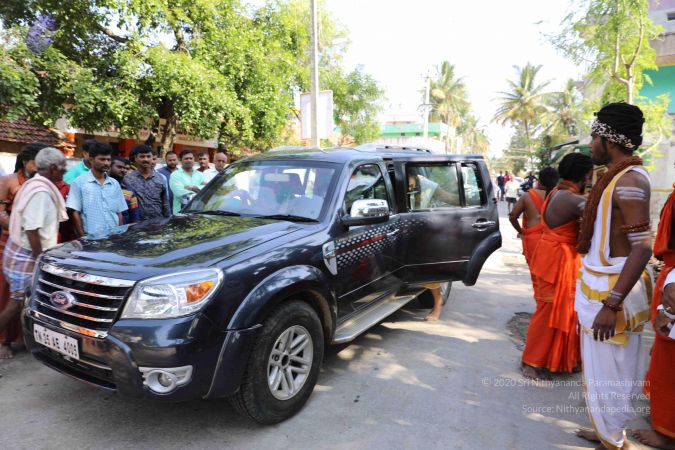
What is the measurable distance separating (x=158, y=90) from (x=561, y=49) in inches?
356

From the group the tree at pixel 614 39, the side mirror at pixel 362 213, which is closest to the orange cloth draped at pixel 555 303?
the side mirror at pixel 362 213

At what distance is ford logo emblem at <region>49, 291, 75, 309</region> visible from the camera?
255cm

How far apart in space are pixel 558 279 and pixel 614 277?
1281 millimetres

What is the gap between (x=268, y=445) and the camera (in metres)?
2.64

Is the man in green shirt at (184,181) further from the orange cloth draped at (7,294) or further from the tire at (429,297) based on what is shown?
the tire at (429,297)

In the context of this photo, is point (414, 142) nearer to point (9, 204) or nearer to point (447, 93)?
point (447, 93)

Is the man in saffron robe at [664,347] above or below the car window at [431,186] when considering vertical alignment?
below

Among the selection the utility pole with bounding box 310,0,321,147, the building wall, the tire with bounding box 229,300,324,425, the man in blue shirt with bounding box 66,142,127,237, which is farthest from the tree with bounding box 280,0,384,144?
the tire with bounding box 229,300,324,425

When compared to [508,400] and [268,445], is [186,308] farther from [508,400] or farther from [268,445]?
[508,400]

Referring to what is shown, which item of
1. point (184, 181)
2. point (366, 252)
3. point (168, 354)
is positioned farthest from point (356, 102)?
point (168, 354)

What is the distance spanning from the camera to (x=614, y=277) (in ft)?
8.08

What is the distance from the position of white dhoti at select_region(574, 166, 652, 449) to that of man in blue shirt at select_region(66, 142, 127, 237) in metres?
4.14

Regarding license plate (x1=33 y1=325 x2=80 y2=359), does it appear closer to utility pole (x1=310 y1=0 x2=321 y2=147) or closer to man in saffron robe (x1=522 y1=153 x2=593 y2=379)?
man in saffron robe (x1=522 y1=153 x2=593 y2=379)

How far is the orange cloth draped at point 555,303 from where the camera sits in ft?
12.0
